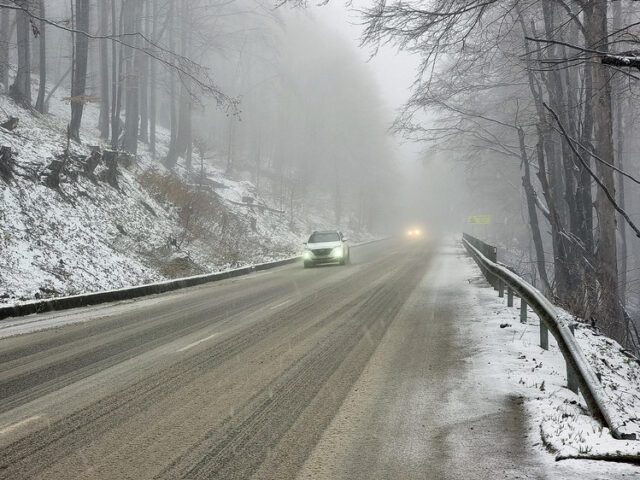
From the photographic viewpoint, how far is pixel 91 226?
16.3 meters

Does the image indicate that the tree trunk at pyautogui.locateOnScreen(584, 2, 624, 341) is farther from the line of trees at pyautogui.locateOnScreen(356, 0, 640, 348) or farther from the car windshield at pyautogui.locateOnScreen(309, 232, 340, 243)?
the car windshield at pyautogui.locateOnScreen(309, 232, 340, 243)

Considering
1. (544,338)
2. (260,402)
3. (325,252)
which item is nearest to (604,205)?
(544,338)

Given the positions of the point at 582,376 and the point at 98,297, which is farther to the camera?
the point at 98,297

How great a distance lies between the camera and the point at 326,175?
62.5 meters

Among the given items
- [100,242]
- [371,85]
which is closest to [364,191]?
[371,85]

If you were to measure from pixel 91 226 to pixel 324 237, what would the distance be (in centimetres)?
1010

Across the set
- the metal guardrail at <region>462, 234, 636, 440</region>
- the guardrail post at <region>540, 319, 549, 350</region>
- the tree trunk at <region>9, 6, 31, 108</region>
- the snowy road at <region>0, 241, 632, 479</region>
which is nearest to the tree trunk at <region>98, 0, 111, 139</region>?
the tree trunk at <region>9, 6, 31, 108</region>

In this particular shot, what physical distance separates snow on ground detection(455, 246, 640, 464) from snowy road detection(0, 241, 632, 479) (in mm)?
184

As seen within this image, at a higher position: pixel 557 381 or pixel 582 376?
pixel 582 376

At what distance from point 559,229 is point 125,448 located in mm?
12927

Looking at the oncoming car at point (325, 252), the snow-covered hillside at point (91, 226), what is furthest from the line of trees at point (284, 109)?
the oncoming car at point (325, 252)

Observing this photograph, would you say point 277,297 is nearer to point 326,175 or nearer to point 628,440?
point 628,440

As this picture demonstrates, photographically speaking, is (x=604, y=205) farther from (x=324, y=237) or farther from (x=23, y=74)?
(x=23, y=74)

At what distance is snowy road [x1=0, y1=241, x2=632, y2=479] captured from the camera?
10.9ft
